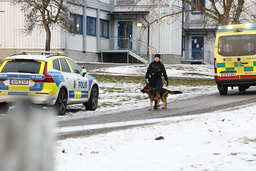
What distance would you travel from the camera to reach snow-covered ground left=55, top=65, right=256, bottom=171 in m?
Answer: 6.77

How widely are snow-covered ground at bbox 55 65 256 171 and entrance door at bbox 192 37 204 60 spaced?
47.8 m

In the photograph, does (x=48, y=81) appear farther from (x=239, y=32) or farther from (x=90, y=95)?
(x=239, y=32)

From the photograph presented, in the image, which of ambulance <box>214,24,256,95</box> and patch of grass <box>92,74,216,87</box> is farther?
patch of grass <box>92,74,216,87</box>

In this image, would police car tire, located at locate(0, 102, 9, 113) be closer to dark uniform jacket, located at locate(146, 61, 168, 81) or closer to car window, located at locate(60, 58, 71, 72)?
car window, located at locate(60, 58, 71, 72)

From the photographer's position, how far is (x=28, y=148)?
249 centimetres

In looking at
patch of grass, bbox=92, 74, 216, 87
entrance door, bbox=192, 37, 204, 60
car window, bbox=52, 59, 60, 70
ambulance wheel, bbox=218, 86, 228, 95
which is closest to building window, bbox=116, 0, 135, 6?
entrance door, bbox=192, 37, 204, 60

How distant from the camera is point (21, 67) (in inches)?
567

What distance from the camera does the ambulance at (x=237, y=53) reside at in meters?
21.7

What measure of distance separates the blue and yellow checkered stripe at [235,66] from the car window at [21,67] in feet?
30.5

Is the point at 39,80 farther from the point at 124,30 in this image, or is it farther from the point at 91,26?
the point at 124,30

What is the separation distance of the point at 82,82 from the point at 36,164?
1402cm

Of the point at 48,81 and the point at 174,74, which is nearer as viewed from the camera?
the point at 48,81

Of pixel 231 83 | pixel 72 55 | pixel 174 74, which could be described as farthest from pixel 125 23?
pixel 231 83

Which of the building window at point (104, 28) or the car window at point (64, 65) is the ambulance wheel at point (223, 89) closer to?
the car window at point (64, 65)
